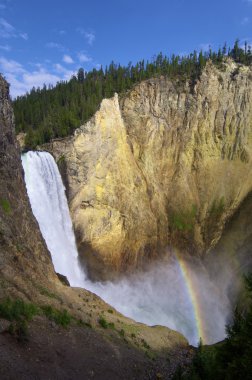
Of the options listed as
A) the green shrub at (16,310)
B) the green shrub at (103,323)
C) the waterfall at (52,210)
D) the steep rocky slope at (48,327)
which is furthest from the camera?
the waterfall at (52,210)

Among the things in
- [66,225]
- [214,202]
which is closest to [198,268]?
[214,202]

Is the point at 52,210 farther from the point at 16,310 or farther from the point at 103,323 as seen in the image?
the point at 16,310

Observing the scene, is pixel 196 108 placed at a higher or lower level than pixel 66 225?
higher

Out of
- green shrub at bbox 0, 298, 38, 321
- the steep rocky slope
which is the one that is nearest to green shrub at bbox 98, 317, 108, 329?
the steep rocky slope

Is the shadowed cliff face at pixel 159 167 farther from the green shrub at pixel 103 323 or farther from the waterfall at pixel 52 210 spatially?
the green shrub at pixel 103 323

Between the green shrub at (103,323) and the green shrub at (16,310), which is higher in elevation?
the green shrub at (103,323)

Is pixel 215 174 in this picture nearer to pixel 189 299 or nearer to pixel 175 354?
pixel 189 299

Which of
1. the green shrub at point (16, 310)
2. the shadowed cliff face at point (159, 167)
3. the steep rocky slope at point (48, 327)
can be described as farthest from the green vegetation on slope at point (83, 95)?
the green shrub at point (16, 310)
